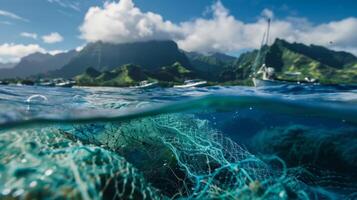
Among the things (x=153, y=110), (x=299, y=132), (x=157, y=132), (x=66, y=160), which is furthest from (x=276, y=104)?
(x=66, y=160)

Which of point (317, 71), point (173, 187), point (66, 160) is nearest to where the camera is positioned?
point (66, 160)

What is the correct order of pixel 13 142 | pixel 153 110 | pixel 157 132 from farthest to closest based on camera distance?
pixel 153 110, pixel 157 132, pixel 13 142

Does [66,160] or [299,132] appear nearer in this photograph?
[66,160]

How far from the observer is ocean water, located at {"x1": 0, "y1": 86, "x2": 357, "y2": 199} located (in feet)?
10.9

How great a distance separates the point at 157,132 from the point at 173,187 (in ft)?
5.49

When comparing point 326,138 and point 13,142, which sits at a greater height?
point 13,142

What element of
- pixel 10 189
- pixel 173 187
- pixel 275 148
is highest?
pixel 10 189

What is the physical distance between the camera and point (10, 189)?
3223mm

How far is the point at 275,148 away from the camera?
1245 centimetres

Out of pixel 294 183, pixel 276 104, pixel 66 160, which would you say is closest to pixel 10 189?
pixel 66 160

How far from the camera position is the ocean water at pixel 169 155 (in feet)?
10.9

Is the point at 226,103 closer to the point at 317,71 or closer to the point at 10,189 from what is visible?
the point at 10,189

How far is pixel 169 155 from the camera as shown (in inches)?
254

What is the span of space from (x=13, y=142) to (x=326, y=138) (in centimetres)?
1124
